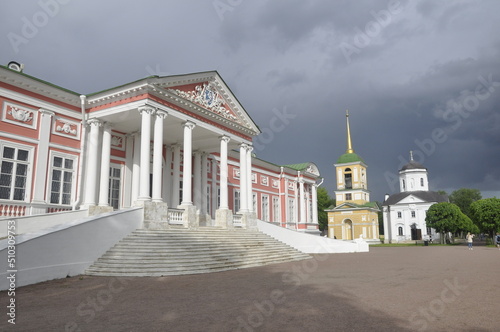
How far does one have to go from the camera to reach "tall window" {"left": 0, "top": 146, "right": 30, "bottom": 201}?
12.9 meters

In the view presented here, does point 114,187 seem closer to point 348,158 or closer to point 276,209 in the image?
point 276,209

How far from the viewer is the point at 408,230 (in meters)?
55.7

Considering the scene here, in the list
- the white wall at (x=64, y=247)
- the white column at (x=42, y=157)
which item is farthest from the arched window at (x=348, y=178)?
the white column at (x=42, y=157)

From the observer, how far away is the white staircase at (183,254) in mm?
10453

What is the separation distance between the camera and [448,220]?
40.6 m

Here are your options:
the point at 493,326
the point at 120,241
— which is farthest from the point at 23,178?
the point at 493,326

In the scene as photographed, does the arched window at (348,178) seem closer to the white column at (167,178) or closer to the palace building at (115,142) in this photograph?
the palace building at (115,142)

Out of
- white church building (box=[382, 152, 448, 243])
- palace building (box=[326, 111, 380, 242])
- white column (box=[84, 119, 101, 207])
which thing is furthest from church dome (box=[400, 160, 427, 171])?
white column (box=[84, 119, 101, 207])

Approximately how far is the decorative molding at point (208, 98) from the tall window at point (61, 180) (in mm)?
5582

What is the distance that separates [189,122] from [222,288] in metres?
9.85

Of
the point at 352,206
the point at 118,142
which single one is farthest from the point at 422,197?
the point at 118,142

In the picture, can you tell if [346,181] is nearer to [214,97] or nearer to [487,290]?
[214,97]

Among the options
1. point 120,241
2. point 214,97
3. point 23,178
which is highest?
point 214,97

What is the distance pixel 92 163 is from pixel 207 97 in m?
6.47
